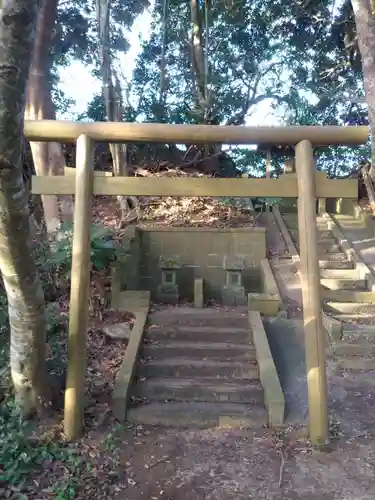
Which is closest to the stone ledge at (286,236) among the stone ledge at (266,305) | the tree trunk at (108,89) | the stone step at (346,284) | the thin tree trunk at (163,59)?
the stone step at (346,284)

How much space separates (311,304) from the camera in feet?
14.3

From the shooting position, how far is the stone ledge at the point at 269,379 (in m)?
4.78

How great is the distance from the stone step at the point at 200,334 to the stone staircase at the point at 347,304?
1.41 meters

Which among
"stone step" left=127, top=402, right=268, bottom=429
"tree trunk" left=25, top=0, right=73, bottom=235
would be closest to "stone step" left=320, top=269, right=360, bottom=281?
"stone step" left=127, top=402, right=268, bottom=429

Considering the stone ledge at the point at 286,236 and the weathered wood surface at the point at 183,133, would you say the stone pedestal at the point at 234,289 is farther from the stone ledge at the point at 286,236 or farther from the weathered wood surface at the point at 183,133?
the weathered wood surface at the point at 183,133

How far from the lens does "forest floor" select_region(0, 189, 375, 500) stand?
3.65 metres

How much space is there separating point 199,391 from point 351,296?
3.76 m

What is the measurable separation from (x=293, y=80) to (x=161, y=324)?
12.7 metres

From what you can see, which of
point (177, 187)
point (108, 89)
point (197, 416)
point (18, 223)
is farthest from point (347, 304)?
point (108, 89)

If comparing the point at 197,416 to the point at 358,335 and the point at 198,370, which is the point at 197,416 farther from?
the point at 358,335

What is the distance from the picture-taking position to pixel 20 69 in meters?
3.05

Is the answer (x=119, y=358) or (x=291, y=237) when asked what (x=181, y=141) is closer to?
(x=119, y=358)

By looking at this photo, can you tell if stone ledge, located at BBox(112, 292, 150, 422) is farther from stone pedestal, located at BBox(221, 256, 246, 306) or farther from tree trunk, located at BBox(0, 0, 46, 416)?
stone pedestal, located at BBox(221, 256, 246, 306)

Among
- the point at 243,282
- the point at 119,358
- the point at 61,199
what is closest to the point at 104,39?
the point at 61,199
